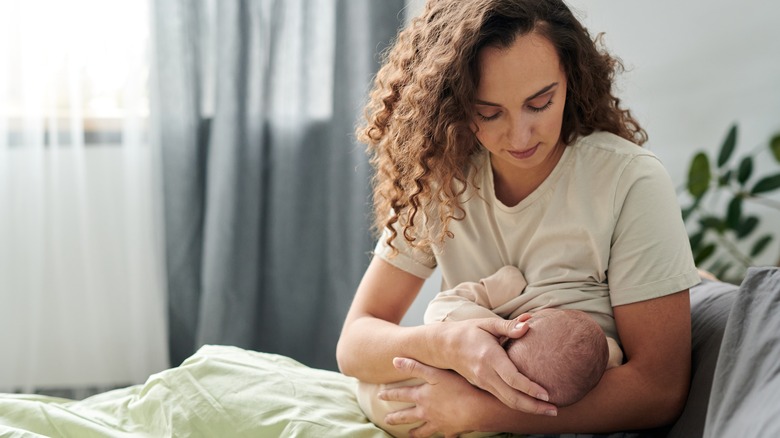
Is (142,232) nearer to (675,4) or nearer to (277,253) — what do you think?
(277,253)

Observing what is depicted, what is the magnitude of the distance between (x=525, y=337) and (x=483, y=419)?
0.16m

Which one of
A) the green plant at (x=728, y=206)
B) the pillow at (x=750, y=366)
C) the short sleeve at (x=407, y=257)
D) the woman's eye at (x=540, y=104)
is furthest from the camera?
the green plant at (x=728, y=206)

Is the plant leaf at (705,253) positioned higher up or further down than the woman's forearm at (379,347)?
further down

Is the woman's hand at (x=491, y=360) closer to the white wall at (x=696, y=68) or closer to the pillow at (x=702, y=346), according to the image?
the pillow at (x=702, y=346)

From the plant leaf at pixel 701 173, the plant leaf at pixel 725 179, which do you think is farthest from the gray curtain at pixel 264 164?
the plant leaf at pixel 725 179

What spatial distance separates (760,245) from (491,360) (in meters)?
2.25

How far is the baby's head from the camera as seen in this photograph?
4.27ft

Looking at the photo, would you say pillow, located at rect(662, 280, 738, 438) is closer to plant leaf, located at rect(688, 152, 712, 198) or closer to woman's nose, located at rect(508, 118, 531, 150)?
woman's nose, located at rect(508, 118, 531, 150)

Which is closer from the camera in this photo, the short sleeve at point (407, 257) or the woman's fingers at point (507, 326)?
the woman's fingers at point (507, 326)

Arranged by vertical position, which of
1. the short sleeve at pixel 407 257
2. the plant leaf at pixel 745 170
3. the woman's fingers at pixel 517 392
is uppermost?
the plant leaf at pixel 745 170

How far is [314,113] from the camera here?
3109 millimetres

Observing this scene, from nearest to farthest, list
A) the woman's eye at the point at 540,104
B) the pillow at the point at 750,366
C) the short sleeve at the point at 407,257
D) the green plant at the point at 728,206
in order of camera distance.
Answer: the pillow at the point at 750,366 → the woman's eye at the point at 540,104 → the short sleeve at the point at 407,257 → the green plant at the point at 728,206

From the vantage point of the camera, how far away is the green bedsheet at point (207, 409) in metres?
1.44

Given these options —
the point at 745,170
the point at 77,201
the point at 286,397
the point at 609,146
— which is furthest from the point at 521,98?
the point at 77,201
